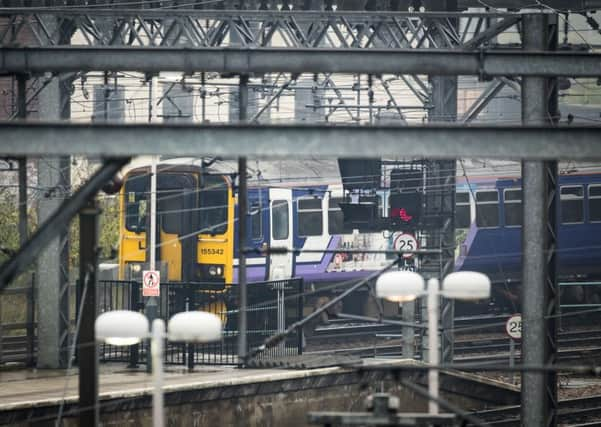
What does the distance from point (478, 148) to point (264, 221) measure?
19525 mm

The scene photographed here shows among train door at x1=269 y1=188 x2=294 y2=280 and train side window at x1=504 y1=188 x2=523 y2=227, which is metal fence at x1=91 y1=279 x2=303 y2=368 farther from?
train side window at x1=504 y1=188 x2=523 y2=227

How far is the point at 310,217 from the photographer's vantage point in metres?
30.4

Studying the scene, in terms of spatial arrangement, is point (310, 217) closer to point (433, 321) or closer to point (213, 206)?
point (213, 206)

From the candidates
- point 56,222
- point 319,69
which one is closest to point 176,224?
point 319,69

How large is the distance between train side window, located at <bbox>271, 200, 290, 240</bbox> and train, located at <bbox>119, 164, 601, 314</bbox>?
2 cm

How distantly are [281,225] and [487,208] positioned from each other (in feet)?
17.7

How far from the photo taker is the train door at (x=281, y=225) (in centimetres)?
2955

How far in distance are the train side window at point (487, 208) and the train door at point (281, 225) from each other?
16.0 ft

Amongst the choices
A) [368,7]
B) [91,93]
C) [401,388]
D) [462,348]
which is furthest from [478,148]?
[91,93]

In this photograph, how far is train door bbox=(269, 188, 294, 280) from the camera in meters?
29.5

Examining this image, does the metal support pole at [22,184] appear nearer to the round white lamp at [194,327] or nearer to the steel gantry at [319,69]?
the steel gantry at [319,69]

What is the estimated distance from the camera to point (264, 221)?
97.6ft

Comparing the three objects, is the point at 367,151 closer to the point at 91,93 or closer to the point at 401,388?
the point at 401,388

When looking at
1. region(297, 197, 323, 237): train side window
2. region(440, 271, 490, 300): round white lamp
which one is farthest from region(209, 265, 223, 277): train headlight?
region(440, 271, 490, 300): round white lamp
